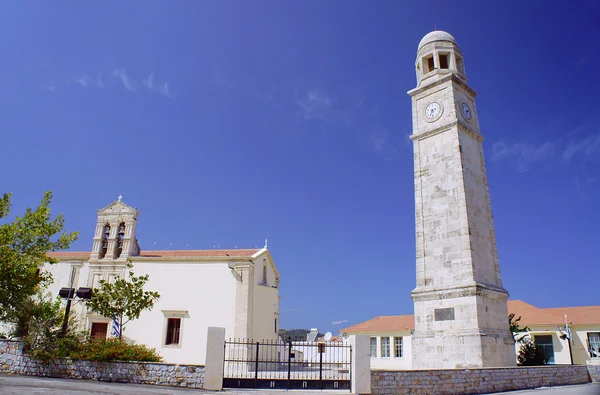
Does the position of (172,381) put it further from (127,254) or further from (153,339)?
(127,254)

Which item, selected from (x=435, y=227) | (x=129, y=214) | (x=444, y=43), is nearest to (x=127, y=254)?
(x=129, y=214)

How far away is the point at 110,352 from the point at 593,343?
28721 millimetres

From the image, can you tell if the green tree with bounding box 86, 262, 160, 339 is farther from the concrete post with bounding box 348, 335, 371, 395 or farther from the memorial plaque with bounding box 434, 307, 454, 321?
the memorial plaque with bounding box 434, 307, 454, 321

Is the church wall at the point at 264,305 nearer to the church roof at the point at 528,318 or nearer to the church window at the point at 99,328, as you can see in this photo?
the church window at the point at 99,328

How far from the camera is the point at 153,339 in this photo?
77.3 ft

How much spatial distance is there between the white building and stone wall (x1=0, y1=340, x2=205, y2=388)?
17077 mm

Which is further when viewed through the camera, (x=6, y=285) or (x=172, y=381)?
(x=6, y=285)

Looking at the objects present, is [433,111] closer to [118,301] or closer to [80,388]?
[118,301]

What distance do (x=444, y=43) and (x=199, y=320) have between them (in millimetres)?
19677

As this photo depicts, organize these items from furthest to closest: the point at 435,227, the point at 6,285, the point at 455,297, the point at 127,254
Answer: the point at 127,254 < the point at 435,227 < the point at 455,297 < the point at 6,285

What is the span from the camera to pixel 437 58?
72.4 ft

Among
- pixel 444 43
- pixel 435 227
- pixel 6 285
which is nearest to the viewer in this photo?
pixel 6 285

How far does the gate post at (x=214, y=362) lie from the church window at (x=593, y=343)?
26.0m

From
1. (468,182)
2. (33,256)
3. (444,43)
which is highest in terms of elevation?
(444,43)
